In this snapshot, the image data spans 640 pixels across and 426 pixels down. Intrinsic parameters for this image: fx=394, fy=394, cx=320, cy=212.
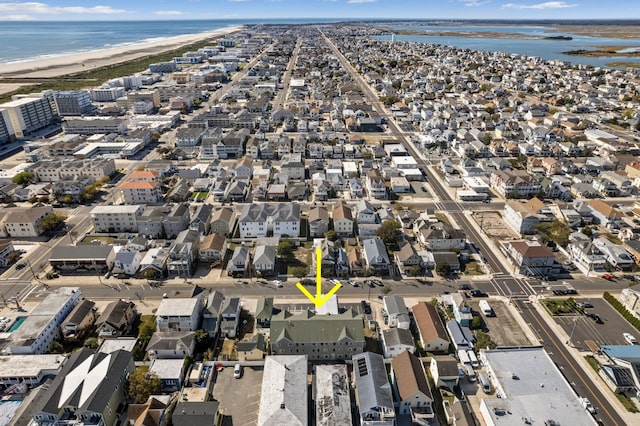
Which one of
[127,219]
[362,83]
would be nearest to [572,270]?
[127,219]

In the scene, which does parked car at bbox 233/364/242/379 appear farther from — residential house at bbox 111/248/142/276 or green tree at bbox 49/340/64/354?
residential house at bbox 111/248/142/276

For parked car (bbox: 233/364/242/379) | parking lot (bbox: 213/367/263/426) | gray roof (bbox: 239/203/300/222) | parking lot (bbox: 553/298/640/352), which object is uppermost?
gray roof (bbox: 239/203/300/222)

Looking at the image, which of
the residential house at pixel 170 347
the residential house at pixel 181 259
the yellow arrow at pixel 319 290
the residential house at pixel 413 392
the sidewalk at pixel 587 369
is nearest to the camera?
the residential house at pixel 413 392

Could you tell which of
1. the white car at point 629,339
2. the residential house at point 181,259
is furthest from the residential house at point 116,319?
the white car at point 629,339

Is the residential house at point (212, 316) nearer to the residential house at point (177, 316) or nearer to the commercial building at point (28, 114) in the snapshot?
the residential house at point (177, 316)

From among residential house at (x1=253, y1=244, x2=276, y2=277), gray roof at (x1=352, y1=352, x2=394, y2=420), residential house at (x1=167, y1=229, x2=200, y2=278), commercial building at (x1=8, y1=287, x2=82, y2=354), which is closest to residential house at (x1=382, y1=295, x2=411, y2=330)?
gray roof at (x1=352, y1=352, x2=394, y2=420)

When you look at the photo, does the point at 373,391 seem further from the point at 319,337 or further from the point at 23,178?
the point at 23,178
